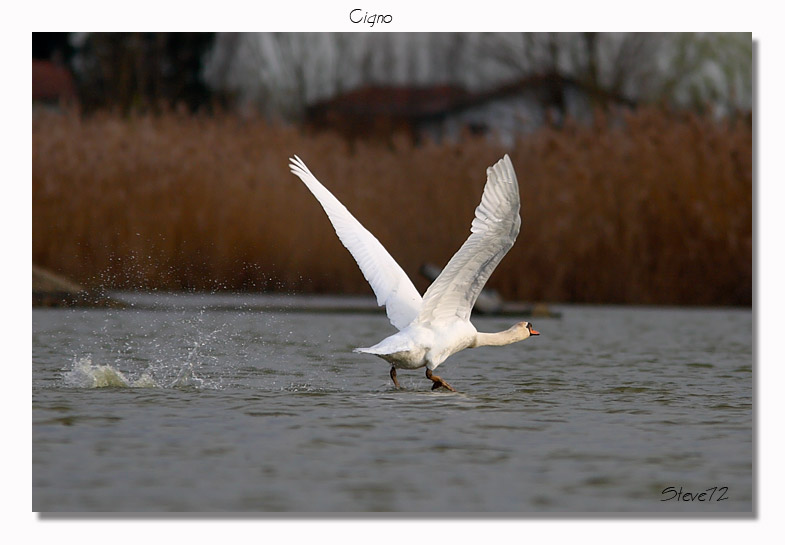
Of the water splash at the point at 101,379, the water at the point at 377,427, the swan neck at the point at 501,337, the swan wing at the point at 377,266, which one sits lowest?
the water at the point at 377,427

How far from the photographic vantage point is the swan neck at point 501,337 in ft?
32.2

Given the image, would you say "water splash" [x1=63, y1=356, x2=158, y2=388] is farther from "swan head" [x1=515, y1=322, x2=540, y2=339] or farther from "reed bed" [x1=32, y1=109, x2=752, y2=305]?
"reed bed" [x1=32, y1=109, x2=752, y2=305]

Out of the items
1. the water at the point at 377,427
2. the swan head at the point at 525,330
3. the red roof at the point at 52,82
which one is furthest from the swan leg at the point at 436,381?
the red roof at the point at 52,82

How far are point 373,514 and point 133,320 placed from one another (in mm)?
9916

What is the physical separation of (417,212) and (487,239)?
991cm

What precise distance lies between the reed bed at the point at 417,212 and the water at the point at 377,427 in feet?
11.0

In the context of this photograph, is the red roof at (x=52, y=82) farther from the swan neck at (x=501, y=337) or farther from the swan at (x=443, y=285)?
the swan neck at (x=501, y=337)

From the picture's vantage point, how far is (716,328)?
595 inches

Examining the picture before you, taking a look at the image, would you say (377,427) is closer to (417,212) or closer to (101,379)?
(101,379)

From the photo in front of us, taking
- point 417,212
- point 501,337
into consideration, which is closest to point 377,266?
point 501,337

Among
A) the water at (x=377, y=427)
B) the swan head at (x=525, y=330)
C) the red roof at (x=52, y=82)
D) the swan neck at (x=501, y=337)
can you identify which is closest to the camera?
the water at (x=377, y=427)

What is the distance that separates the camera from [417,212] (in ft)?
59.6

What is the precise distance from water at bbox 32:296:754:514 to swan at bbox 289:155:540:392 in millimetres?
361
